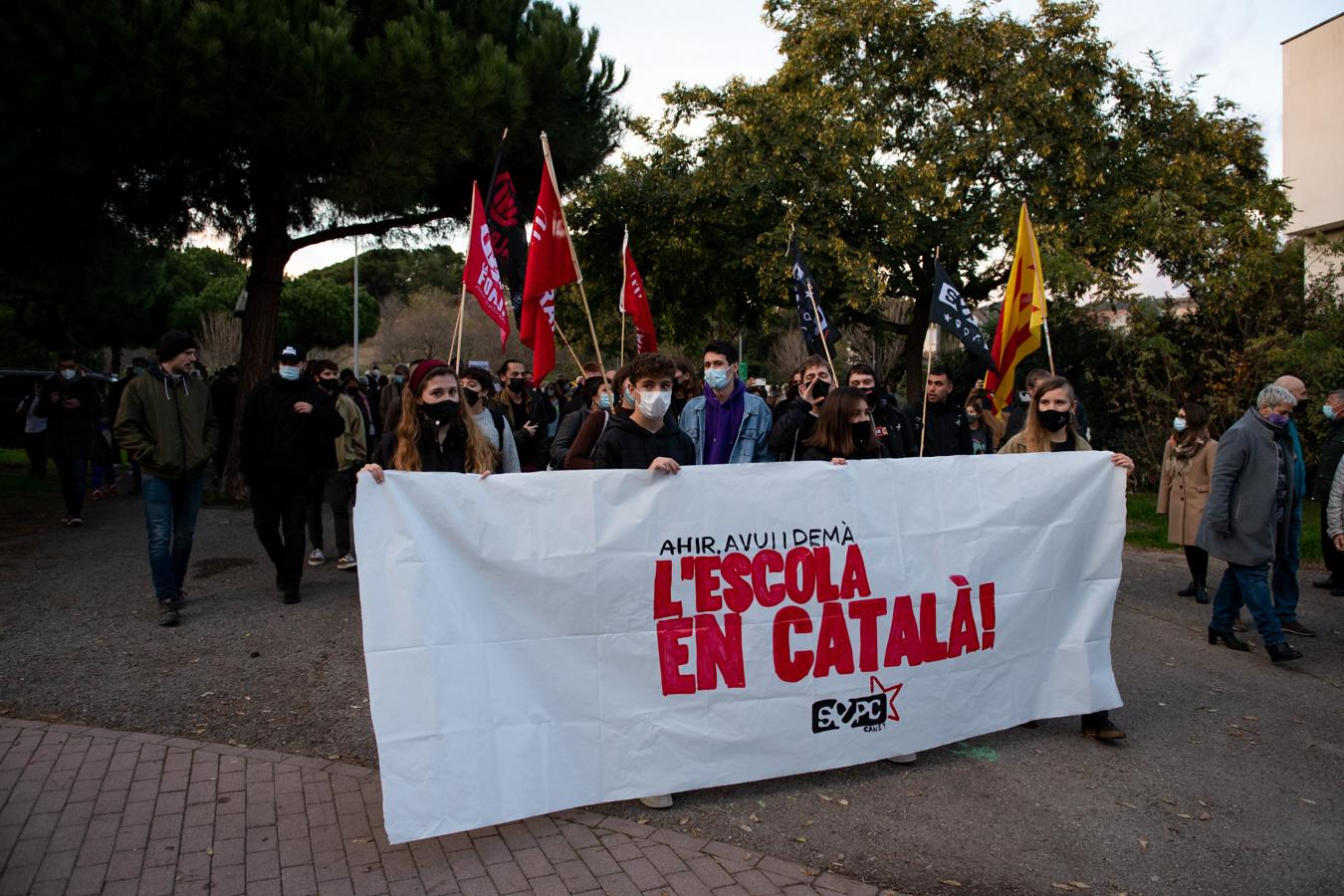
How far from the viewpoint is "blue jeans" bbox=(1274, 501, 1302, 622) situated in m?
6.82

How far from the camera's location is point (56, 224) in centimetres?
1220

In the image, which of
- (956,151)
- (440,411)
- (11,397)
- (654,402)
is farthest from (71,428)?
(956,151)

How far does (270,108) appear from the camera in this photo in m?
11.2

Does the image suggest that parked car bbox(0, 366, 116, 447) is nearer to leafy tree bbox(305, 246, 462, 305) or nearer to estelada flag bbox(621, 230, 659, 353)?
estelada flag bbox(621, 230, 659, 353)

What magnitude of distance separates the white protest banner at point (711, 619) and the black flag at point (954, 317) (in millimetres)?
2218

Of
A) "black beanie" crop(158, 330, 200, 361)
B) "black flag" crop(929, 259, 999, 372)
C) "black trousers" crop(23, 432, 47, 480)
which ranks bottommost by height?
"black trousers" crop(23, 432, 47, 480)

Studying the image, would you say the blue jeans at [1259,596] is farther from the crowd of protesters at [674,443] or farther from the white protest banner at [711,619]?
the white protest banner at [711,619]

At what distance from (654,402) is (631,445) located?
233 mm

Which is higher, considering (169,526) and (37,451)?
(37,451)

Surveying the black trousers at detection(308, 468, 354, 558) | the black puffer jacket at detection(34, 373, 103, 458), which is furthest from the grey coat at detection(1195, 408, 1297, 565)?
the black puffer jacket at detection(34, 373, 103, 458)

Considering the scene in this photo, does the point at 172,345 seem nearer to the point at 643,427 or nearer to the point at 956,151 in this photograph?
the point at 643,427

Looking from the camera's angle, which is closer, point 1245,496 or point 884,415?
point 1245,496

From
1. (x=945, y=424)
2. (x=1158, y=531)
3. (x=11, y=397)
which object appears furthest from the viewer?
(x=11, y=397)

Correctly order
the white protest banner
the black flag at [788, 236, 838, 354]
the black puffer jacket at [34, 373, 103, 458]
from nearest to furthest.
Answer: the white protest banner → the black flag at [788, 236, 838, 354] → the black puffer jacket at [34, 373, 103, 458]
